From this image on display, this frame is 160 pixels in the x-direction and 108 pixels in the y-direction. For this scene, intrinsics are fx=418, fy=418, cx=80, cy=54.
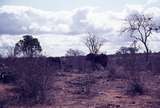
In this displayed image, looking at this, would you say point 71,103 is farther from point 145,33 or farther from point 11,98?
point 145,33

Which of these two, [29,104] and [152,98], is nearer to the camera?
[29,104]

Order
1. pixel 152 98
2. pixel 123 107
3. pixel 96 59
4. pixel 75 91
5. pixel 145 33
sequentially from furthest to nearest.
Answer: pixel 145 33, pixel 96 59, pixel 75 91, pixel 152 98, pixel 123 107

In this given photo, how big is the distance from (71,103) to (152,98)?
12.7 feet

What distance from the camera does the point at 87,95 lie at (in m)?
19.9

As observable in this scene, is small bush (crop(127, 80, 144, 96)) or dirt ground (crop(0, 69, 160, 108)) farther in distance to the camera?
small bush (crop(127, 80, 144, 96))

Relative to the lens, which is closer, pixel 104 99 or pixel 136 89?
pixel 104 99

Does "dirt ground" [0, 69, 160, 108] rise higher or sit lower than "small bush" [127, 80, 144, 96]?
lower

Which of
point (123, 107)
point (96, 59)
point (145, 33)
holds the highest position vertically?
point (145, 33)

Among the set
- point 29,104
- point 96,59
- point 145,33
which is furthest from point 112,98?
point 145,33

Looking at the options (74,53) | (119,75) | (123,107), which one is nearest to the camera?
(123,107)

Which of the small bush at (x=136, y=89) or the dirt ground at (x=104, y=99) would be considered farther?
the small bush at (x=136, y=89)

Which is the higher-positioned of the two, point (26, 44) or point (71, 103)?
point (26, 44)

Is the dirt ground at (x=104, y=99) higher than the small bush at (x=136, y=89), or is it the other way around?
the small bush at (x=136, y=89)

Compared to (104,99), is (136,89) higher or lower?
higher
